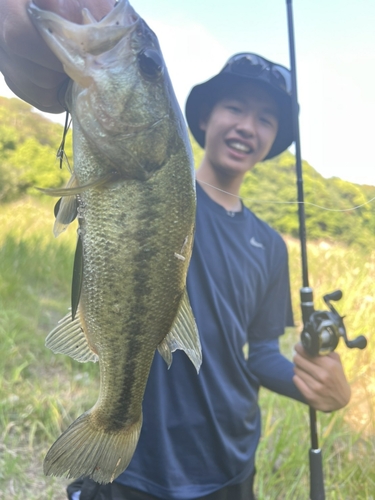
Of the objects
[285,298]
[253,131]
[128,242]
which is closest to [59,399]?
[285,298]

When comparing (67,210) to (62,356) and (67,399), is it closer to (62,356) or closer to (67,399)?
(67,399)

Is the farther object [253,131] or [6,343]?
[6,343]

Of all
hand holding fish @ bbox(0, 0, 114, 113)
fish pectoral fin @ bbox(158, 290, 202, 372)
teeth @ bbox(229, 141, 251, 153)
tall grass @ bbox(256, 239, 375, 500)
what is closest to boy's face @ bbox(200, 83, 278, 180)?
teeth @ bbox(229, 141, 251, 153)

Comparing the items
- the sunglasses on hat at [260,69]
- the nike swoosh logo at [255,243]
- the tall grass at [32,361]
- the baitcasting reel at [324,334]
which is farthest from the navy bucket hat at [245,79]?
the tall grass at [32,361]

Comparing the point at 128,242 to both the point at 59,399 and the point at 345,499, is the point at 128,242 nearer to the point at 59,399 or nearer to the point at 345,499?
the point at 59,399

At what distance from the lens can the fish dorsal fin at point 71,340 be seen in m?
0.83

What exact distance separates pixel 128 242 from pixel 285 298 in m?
1.37

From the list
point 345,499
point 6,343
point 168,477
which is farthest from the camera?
point 6,343

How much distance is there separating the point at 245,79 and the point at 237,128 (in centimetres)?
22

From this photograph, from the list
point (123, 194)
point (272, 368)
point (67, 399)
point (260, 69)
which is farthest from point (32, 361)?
point (123, 194)

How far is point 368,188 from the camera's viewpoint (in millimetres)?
1683

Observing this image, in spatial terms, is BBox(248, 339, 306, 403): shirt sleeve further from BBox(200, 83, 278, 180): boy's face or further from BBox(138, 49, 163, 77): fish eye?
BBox(138, 49, 163, 77): fish eye

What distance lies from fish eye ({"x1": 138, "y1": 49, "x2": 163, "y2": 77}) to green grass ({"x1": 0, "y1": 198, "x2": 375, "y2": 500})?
6.58 feet

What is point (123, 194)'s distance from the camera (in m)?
0.72
